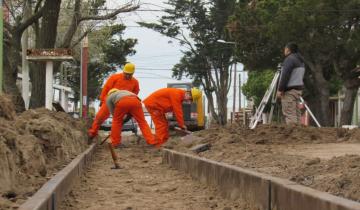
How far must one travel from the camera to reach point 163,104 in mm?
15852

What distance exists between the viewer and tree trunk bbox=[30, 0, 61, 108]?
19.9m

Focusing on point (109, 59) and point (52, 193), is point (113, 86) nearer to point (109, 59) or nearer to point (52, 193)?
point (52, 193)

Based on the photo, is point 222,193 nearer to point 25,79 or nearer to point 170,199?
point 170,199

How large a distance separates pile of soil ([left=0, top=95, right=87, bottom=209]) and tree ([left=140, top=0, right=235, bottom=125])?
135ft

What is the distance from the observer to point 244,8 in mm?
37656

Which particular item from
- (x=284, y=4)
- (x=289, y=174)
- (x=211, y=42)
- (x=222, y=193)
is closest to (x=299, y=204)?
(x=289, y=174)

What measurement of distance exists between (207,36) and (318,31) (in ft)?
64.1

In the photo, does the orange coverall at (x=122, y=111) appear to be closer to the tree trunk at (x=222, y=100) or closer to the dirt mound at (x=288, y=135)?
the dirt mound at (x=288, y=135)

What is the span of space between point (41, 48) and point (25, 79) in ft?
22.2

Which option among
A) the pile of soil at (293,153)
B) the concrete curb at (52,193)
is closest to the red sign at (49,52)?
the pile of soil at (293,153)

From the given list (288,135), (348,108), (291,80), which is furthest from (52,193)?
(348,108)

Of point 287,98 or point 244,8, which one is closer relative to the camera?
point 287,98

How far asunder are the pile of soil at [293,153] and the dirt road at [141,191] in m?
0.56

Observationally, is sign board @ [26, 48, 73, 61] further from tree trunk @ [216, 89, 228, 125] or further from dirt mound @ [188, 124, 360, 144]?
tree trunk @ [216, 89, 228, 125]
